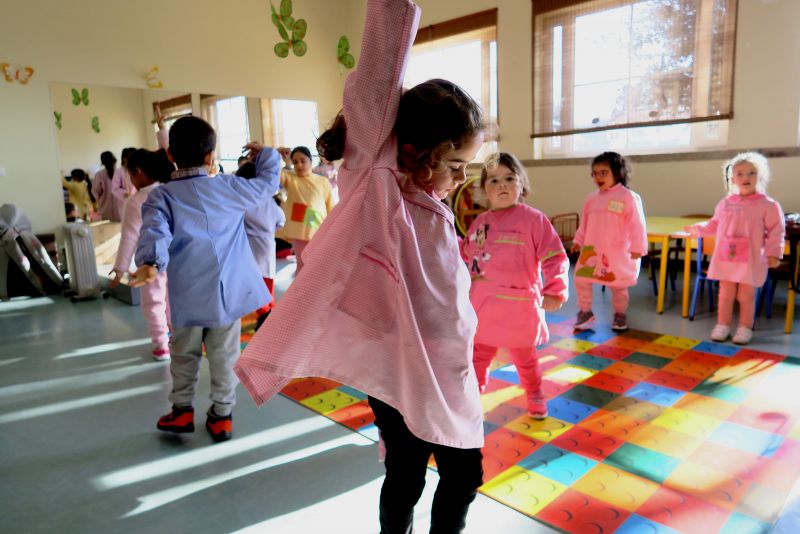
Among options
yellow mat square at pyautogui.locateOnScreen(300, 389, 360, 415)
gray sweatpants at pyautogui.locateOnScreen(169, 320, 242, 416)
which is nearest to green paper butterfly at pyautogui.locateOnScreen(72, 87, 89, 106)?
gray sweatpants at pyautogui.locateOnScreen(169, 320, 242, 416)

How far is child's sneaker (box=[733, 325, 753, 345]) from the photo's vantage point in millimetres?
3131

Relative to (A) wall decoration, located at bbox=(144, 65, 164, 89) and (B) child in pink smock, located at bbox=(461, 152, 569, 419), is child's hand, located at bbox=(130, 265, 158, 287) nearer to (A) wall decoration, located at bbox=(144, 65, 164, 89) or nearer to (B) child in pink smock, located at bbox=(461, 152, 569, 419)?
(B) child in pink smock, located at bbox=(461, 152, 569, 419)

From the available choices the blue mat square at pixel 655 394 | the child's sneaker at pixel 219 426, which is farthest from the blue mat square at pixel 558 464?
the child's sneaker at pixel 219 426

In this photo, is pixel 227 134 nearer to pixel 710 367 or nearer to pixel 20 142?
pixel 20 142

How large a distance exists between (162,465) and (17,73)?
4.96 meters

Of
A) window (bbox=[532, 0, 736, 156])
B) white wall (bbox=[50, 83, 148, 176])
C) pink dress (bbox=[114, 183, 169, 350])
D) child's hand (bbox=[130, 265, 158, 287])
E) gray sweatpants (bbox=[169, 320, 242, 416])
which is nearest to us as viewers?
child's hand (bbox=[130, 265, 158, 287])

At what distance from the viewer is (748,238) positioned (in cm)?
319

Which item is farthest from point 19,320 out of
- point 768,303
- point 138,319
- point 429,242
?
point 768,303

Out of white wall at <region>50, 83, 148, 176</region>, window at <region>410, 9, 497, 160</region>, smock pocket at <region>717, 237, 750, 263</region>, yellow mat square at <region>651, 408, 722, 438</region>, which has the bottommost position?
yellow mat square at <region>651, 408, 722, 438</region>

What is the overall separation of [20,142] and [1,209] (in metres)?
0.73

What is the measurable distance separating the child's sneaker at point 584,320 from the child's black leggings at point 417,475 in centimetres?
253

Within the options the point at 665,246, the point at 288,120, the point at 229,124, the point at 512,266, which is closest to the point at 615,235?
the point at 665,246

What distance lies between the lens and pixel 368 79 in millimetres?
914

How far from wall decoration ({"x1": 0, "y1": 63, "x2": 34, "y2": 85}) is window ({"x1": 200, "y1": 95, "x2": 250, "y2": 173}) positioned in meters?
1.76
